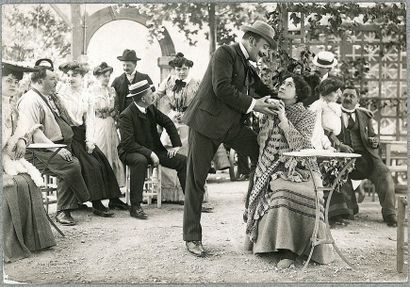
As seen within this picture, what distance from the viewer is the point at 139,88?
14.1 ft

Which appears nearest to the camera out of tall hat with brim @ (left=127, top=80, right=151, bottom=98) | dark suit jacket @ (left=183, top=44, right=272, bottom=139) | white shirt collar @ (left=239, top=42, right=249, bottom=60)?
dark suit jacket @ (left=183, top=44, right=272, bottom=139)

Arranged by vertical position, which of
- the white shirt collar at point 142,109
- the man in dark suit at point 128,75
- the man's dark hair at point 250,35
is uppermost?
the man's dark hair at point 250,35

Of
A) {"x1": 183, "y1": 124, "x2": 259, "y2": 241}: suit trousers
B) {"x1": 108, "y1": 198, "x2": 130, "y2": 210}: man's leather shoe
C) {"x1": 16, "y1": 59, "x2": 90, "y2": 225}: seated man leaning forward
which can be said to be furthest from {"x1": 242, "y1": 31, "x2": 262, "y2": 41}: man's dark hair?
{"x1": 108, "y1": 198, "x2": 130, "y2": 210}: man's leather shoe

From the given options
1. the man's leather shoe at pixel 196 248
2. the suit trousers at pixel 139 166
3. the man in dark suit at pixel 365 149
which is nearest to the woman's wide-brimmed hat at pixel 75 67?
the suit trousers at pixel 139 166

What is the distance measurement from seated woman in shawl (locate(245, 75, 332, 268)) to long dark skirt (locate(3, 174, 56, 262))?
57.4 inches

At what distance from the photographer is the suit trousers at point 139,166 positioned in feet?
14.4

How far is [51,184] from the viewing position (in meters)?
4.18

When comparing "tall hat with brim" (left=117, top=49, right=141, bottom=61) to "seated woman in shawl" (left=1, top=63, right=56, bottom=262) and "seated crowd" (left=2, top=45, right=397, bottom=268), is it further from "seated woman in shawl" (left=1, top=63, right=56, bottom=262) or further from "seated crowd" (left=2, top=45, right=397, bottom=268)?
"seated woman in shawl" (left=1, top=63, right=56, bottom=262)

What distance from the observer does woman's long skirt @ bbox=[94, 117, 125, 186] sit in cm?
432

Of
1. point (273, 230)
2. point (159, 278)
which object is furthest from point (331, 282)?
point (159, 278)

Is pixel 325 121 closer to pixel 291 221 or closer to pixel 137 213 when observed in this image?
pixel 291 221

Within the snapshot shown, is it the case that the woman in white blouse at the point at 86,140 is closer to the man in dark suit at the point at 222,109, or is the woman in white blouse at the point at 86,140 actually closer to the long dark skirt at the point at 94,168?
the long dark skirt at the point at 94,168

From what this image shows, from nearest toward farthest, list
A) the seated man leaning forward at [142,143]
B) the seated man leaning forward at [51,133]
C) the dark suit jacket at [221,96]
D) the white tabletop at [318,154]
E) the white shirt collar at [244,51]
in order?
the white tabletop at [318,154] → the dark suit jacket at [221,96] → the white shirt collar at [244,51] → the seated man leaning forward at [51,133] → the seated man leaning forward at [142,143]

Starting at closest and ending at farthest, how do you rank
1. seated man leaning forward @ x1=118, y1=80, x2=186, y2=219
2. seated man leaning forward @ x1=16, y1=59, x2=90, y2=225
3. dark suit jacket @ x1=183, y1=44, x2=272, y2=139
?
dark suit jacket @ x1=183, y1=44, x2=272, y2=139, seated man leaning forward @ x1=16, y1=59, x2=90, y2=225, seated man leaning forward @ x1=118, y1=80, x2=186, y2=219
